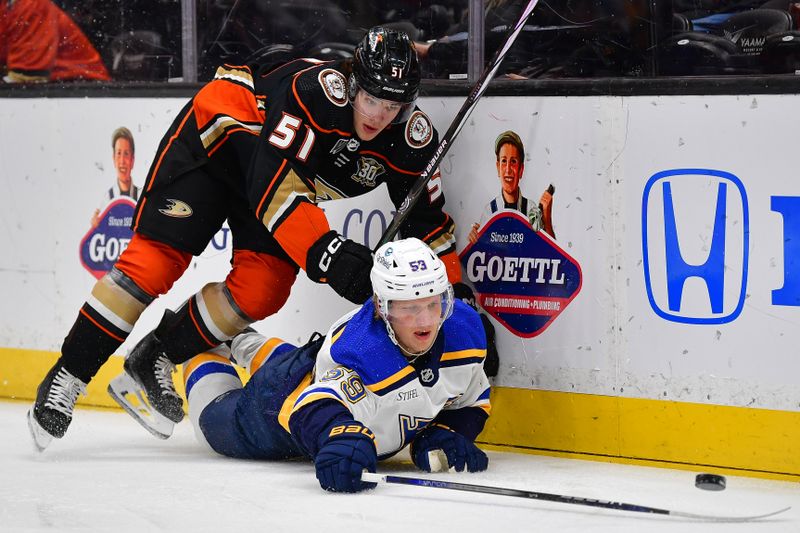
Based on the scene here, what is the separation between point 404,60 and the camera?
340cm

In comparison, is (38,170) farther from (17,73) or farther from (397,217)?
(397,217)

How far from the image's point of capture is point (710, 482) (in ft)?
10.0

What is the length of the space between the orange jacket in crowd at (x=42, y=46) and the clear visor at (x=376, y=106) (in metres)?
1.43

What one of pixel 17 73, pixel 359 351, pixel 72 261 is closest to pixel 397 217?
pixel 359 351

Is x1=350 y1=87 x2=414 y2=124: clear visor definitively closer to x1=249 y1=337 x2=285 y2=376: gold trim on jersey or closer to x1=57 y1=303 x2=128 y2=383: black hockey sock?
x1=249 y1=337 x2=285 y2=376: gold trim on jersey

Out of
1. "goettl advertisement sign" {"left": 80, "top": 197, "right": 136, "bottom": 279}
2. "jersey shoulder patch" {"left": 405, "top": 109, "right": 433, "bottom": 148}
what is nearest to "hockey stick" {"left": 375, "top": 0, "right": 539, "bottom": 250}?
"jersey shoulder patch" {"left": 405, "top": 109, "right": 433, "bottom": 148}

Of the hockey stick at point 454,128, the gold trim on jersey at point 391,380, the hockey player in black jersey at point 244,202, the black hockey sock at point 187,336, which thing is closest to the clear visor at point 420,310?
the gold trim on jersey at point 391,380

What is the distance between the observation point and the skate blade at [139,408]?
12.8 feet

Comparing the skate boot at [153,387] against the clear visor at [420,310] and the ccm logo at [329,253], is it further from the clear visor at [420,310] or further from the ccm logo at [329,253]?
the clear visor at [420,310]

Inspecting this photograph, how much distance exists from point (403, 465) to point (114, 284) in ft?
3.26

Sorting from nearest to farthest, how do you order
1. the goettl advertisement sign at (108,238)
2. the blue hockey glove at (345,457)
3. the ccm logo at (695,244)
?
1. the blue hockey glove at (345,457)
2. the ccm logo at (695,244)
3. the goettl advertisement sign at (108,238)

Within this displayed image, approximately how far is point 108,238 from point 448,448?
185 centimetres

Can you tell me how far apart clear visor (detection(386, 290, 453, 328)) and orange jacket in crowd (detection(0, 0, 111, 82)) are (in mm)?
1966

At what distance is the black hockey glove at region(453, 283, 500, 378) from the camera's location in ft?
12.3
